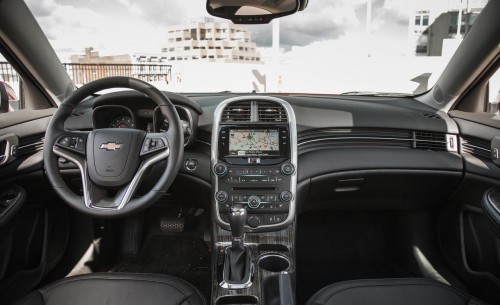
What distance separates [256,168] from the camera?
2172 mm

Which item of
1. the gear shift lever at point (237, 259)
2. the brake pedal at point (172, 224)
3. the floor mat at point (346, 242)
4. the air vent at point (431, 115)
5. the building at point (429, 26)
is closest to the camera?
the gear shift lever at point (237, 259)

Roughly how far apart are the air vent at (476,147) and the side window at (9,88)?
107 inches

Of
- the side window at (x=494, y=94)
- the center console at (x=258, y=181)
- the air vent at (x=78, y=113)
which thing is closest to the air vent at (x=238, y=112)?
the center console at (x=258, y=181)

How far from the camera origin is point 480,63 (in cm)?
229

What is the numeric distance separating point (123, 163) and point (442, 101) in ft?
6.63

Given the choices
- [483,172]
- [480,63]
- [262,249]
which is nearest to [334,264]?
[262,249]

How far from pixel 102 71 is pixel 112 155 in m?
2.89

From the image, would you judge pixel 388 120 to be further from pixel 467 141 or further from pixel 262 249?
pixel 262 249

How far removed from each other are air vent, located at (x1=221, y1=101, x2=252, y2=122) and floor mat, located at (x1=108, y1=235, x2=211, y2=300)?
102 centimetres

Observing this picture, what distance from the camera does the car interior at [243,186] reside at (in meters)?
1.80

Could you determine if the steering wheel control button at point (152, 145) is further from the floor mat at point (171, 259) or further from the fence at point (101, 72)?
the floor mat at point (171, 259)

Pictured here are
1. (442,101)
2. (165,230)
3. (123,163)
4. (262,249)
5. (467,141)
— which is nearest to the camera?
(123,163)

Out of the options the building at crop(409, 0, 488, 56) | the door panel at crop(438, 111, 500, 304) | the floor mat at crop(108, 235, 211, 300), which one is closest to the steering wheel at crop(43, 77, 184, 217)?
the floor mat at crop(108, 235, 211, 300)

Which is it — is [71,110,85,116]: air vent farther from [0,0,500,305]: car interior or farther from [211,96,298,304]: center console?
[211,96,298,304]: center console
